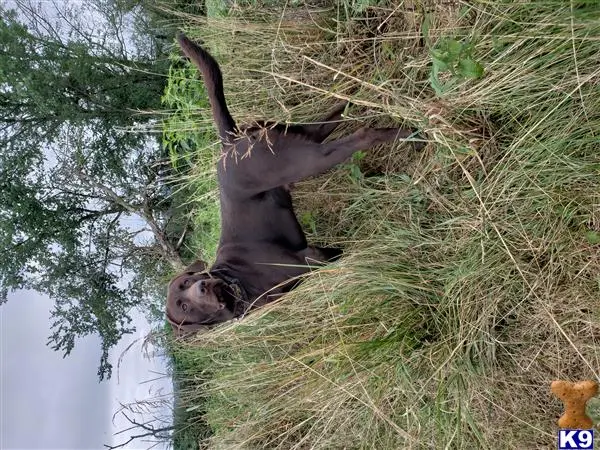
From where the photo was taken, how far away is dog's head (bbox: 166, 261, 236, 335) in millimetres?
2500

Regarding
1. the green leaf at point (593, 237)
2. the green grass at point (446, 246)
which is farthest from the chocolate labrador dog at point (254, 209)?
the green leaf at point (593, 237)

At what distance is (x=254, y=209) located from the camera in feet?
9.04

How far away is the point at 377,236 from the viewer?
9.02 feet

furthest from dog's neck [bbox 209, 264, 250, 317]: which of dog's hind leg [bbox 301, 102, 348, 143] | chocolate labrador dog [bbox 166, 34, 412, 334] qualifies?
dog's hind leg [bbox 301, 102, 348, 143]

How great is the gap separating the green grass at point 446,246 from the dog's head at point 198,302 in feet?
0.35

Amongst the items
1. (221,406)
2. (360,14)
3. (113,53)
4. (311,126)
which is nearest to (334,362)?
(311,126)

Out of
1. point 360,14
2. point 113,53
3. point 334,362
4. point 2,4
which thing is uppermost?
point 2,4

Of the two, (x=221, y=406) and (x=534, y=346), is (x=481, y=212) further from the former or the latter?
(x=221, y=406)

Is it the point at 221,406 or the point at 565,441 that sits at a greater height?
the point at 221,406

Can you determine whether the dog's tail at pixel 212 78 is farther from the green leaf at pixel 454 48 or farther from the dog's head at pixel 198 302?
the green leaf at pixel 454 48

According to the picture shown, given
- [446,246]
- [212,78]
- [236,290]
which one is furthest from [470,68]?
[236,290]

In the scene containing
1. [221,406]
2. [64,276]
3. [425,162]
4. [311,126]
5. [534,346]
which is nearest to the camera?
[534,346]

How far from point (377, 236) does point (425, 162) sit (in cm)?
47

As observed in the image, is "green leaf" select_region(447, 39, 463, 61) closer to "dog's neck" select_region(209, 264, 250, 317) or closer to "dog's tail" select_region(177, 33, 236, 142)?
"dog's tail" select_region(177, 33, 236, 142)
